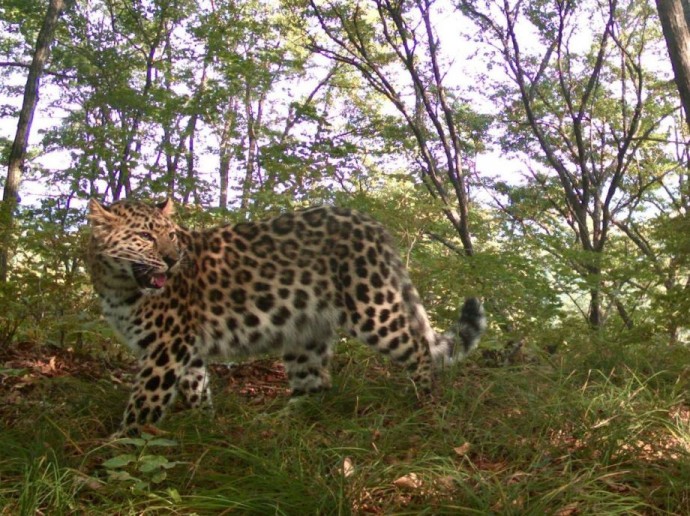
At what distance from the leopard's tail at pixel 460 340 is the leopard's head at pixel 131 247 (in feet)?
7.92

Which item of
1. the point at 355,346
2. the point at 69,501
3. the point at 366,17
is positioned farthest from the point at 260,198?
the point at 366,17

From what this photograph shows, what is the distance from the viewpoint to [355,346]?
7.62 metres

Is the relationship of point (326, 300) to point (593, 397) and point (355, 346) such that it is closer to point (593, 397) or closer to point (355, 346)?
point (355, 346)

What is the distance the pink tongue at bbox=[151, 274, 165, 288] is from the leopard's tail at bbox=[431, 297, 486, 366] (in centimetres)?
240

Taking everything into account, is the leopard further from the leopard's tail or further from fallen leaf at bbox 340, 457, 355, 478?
fallen leaf at bbox 340, 457, 355, 478

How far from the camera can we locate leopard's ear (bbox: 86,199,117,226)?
557 cm

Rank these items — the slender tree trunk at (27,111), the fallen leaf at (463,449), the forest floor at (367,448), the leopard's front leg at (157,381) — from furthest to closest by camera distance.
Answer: the slender tree trunk at (27,111) < the leopard's front leg at (157,381) < the fallen leaf at (463,449) < the forest floor at (367,448)

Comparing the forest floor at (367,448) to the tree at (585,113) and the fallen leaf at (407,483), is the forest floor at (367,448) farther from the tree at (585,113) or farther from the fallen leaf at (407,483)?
the tree at (585,113)

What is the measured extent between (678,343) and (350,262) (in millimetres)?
3769

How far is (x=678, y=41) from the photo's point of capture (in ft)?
28.0

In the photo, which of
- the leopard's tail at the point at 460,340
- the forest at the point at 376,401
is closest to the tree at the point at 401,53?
the forest at the point at 376,401

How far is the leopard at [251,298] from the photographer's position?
5.44 m

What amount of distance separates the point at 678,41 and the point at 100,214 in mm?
7146

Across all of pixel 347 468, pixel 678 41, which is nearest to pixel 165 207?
pixel 347 468
